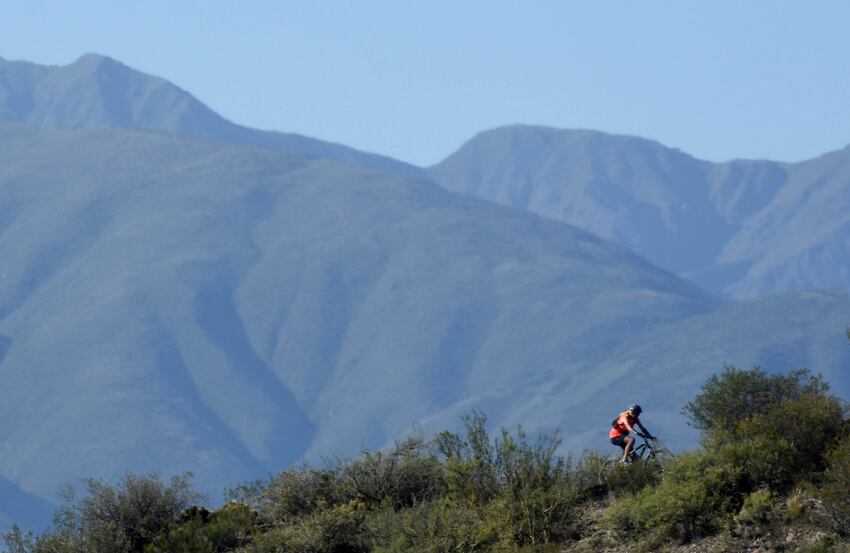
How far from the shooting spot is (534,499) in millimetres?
18859

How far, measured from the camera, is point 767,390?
22.2 meters

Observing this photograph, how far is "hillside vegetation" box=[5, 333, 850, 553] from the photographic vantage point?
1756cm

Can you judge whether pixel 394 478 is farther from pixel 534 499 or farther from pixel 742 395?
pixel 742 395

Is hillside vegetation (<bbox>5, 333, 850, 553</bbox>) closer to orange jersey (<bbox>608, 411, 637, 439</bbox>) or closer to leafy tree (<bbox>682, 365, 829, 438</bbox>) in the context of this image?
leafy tree (<bbox>682, 365, 829, 438</bbox>)

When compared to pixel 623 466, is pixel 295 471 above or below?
above

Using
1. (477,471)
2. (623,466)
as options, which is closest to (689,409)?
(623,466)

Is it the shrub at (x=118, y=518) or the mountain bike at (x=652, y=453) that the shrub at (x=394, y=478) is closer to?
the shrub at (x=118, y=518)

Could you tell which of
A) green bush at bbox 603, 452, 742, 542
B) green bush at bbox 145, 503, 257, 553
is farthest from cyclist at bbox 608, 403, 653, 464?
green bush at bbox 145, 503, 257, 553

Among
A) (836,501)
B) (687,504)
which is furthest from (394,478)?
(836,501)

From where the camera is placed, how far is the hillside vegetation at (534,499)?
17.6 metres

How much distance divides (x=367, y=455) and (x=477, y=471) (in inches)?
72.9

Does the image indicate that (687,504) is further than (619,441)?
No

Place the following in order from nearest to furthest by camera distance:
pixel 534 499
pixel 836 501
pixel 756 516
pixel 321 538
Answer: pixel 836 501 → pixel 756 516 → pixel 534 499 → pixel 321 538

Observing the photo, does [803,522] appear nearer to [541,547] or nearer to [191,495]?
[541,547]
